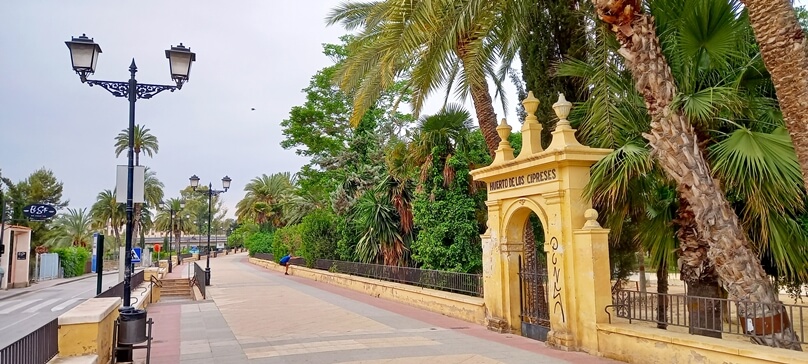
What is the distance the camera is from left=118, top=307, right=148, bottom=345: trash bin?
26.8ft

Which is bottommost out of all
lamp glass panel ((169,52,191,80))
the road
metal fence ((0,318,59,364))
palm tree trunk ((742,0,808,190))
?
the road

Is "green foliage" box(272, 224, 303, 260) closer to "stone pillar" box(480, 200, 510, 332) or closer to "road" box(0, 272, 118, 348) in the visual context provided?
"road" box(0, 272, 118, 348)

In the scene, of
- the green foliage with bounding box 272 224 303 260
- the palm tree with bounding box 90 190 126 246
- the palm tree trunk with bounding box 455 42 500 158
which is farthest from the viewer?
the palm tree with bounding box 90 190 126 246

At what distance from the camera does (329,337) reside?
11414 millimetres

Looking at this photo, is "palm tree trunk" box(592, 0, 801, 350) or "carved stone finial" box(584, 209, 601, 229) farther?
"carved stone finial" box(584, 209, 601, 229)

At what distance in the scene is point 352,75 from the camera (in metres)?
13.9

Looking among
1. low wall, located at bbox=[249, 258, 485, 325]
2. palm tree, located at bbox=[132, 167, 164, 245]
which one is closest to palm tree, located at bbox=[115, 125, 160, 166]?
palm tree, located at bbox=[132, 167, 164, 245]

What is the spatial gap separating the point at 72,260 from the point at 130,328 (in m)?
43.7

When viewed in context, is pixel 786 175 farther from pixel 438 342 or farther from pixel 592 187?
pixel 438 342

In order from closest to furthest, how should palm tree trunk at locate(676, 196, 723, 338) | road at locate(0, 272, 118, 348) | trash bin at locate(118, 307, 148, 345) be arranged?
1. trash bin at locate(118, 307, 148, 345)
2. palm tree trunk at locate(676, 196, 723, 338)
3. road at locate(0, 272, 118, 348)

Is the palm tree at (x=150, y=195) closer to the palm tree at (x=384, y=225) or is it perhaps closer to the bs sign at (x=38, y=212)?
the bs sign at (x=38, y=212)

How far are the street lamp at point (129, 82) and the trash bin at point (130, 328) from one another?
416mm

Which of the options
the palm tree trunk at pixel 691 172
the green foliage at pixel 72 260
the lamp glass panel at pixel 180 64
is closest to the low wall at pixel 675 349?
the palm tree trunk at pixel 691 172

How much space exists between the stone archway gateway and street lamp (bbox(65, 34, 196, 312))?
608cm
